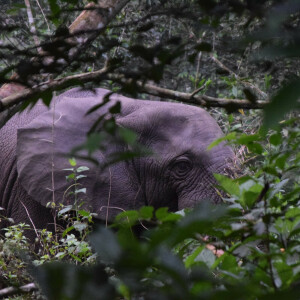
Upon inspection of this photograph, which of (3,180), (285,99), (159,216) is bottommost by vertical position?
(3,180)

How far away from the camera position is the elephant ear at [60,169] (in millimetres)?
4551

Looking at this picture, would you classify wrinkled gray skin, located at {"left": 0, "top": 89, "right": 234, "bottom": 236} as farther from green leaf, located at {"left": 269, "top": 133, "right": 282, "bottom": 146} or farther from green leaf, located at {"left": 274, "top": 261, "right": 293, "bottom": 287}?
green leaf, located at {"left": 274, "top": 261, "right": 293, "bottom": 287}

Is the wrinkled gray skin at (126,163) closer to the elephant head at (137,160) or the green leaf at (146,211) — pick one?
the elephant head at (137,160)

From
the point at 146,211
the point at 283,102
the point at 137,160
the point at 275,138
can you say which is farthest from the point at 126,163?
the point at 283,102

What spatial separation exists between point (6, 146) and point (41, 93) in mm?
4216

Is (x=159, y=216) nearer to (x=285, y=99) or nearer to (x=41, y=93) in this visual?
(x=41, y=93)

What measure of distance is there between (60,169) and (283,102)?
4.05 metres

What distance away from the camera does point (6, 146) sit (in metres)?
5.01

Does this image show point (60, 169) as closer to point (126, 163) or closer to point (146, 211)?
point (126, 163)

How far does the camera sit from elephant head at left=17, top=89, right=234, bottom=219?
180 inches

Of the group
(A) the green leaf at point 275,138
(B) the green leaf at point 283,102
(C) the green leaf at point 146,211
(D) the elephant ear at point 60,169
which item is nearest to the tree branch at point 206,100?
(A) the green leaf at point 275,138

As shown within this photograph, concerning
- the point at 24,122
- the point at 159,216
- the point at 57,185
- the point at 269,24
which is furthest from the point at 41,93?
the point at 24,122

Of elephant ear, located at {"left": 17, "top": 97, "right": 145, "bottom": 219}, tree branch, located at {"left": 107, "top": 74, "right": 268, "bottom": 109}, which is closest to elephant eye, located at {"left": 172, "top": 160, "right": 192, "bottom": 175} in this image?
elephant ear, located at {"left": 17, "top": 97, "right": 145, "bottom": 219}

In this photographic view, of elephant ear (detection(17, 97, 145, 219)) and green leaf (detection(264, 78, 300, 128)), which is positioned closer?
green leaf (detection(264, 78, 300, 128))
